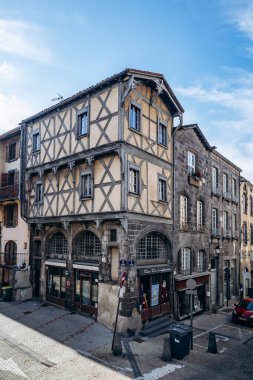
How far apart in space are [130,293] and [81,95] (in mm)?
9800

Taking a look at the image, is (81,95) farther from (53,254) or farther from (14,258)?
(14,258)

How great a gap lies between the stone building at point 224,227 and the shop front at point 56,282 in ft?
33.4

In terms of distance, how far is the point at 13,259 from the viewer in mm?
19656

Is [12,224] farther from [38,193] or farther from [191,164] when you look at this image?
[191,164]

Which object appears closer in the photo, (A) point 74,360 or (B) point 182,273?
(A) point 74,360

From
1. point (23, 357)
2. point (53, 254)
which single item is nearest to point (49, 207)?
point (53, 254)

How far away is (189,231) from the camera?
18359 mm

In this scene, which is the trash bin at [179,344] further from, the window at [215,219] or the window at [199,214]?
the window at [215,219]

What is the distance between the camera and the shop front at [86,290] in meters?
14.7

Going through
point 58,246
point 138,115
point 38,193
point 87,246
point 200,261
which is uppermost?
point 138,115

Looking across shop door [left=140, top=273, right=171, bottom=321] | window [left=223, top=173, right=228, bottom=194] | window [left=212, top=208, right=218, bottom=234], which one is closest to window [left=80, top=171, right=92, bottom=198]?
shop door [left=140, top=273, right=171, bottom=321]

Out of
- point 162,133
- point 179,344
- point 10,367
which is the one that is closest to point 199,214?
point 162,133

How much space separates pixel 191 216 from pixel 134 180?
6175 millimetres

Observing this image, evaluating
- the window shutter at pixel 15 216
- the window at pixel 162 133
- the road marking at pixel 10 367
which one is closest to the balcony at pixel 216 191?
the window at pixel 162 133
